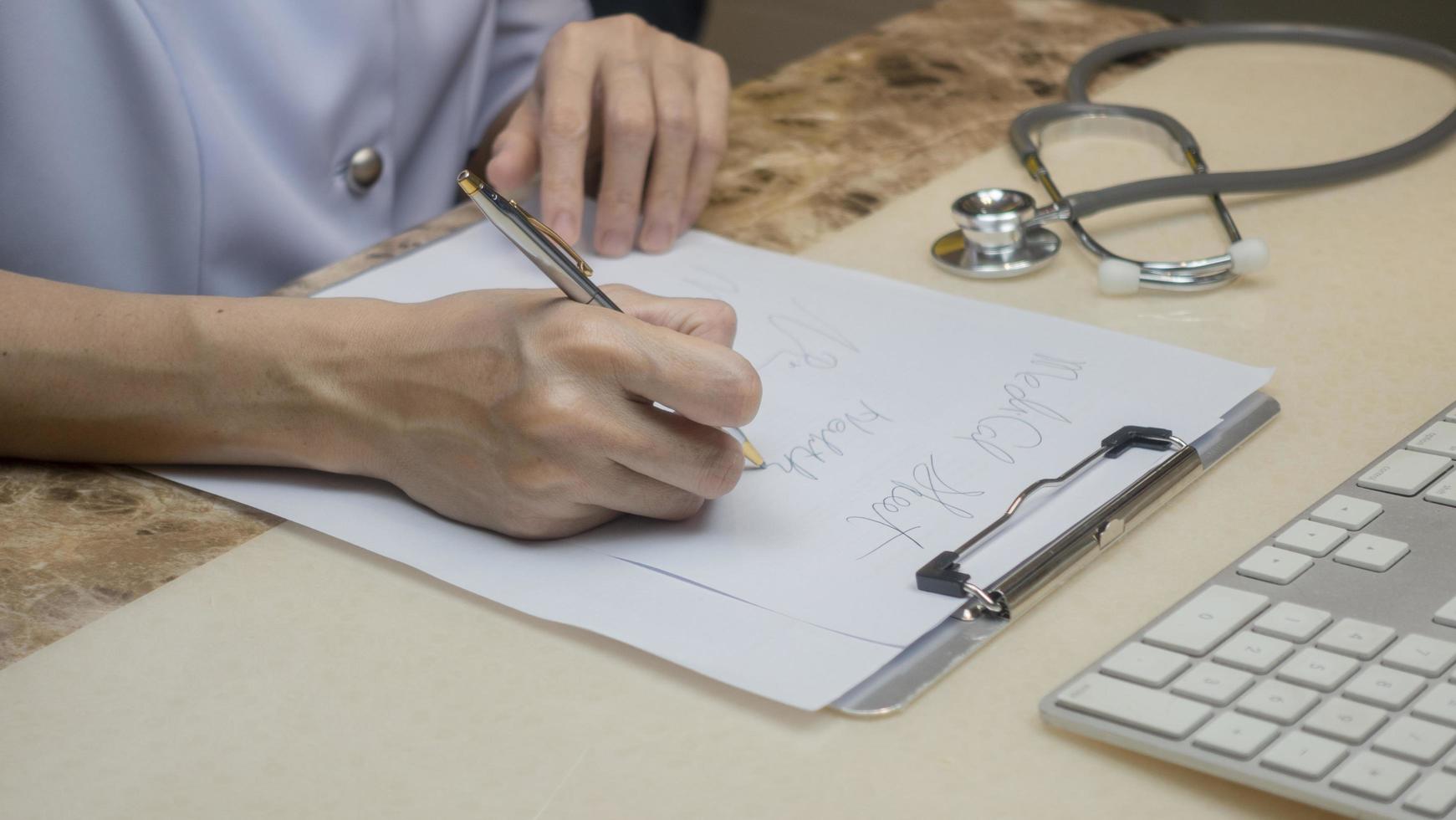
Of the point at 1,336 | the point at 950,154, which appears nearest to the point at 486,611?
the point at 1,336

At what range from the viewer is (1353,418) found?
2.04ft

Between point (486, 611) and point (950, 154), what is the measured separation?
1.89 ft

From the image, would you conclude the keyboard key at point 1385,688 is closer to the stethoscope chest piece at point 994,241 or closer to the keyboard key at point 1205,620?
the keyboard key at point 1205,620

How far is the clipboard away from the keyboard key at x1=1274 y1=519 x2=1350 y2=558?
0.06 meters

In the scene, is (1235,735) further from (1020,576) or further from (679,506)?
(679,506)

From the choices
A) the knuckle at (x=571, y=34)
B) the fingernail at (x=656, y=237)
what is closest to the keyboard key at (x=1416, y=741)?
the fingernail at (x=656, y=237)

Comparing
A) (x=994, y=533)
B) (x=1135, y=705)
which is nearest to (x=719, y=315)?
(x=994, y=533)

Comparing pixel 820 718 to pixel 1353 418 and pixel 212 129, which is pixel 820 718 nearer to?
pixel 1353 418

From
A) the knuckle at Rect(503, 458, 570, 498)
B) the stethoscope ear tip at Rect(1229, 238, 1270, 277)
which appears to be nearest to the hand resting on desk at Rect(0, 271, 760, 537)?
the knuckle at Rect(503, 458, 570, 498)

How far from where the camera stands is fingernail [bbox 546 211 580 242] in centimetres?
85

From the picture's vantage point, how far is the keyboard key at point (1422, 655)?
44 centimetres

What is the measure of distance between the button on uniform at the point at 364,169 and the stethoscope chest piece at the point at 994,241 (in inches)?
16.1

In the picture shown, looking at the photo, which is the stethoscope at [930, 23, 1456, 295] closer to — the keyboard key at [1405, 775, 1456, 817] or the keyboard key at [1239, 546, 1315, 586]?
the keyboard key at [1239, 546, 1315, 586]

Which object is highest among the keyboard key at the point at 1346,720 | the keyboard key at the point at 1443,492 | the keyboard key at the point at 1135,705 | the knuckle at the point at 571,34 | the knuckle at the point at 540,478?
the knuckle at the point at 571,34
